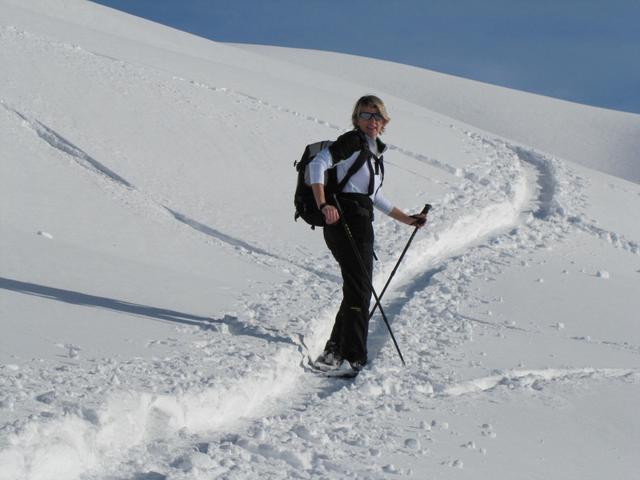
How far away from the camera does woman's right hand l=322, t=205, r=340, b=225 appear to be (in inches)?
189

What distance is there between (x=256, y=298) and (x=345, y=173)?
5.41 feet

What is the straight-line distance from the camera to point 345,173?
5.16 meters

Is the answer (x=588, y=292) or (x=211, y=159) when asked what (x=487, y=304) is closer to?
(x=588, y=292)

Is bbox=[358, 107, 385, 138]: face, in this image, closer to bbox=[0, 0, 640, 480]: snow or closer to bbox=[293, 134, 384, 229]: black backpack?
bbox=[293, 134, 384, 229]: black backpack

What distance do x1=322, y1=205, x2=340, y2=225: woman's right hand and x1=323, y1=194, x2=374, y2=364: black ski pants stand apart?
30cm

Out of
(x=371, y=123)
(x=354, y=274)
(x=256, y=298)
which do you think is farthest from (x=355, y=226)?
(x=256, y=298)

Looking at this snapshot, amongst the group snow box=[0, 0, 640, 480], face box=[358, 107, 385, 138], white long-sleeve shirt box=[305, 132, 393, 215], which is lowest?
snow box=[0, 0, 640, 480]

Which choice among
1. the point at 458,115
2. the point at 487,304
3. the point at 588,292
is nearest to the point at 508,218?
the point at 588,292

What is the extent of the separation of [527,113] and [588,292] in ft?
119

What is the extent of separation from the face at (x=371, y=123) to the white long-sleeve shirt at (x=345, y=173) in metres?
0.05

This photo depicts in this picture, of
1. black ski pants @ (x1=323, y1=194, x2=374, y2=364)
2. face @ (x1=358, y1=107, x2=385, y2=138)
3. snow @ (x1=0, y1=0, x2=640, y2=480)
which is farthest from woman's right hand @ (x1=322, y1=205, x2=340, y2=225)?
snow @ (x1=0, y1=0, x2=640, y2=480)

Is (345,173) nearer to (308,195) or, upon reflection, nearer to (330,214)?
(308,195)

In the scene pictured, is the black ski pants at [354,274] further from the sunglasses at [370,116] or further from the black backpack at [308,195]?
the sunglasses at [370,116]

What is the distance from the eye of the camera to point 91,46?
15.4 meters
